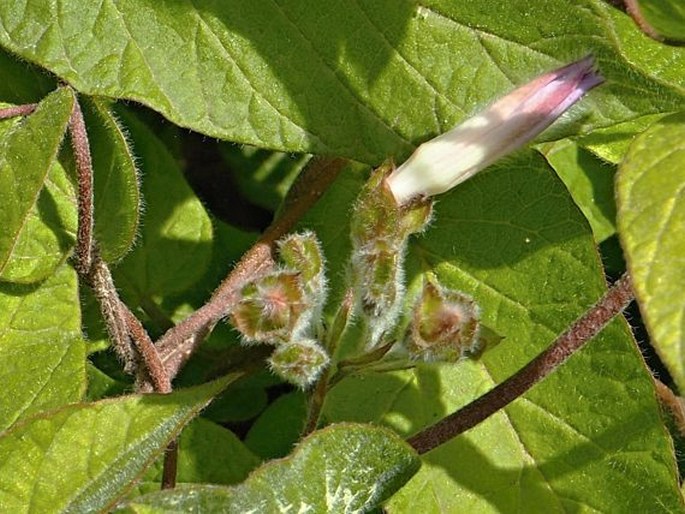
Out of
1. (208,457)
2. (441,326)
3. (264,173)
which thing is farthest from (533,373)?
(264,173)

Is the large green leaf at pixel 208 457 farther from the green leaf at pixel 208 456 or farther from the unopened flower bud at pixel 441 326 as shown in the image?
the unopened flower bud at pixel 441 326

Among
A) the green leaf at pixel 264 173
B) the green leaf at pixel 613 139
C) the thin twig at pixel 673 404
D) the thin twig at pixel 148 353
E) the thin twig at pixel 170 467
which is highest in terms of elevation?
the thin twig at pixel 148 353

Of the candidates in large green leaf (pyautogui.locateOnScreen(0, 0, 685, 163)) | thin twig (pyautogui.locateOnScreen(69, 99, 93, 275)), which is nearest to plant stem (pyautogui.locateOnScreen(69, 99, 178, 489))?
thin twig (pyautogui.locateOnScreen(69, 99, 93, 275))

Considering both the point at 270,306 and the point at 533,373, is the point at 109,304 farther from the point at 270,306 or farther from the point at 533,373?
the point at 533,373

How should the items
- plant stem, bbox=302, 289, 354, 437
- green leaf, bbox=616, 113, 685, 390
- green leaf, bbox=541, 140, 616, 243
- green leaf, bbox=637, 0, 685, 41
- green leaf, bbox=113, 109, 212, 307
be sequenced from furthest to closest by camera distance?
green leaf, bbox=541, 140, 616, 243, green leaf, bbox=113, 109, 212, 307, plant stem, bbox=302, 289, 354, 437, green leaf, bbox=637, 0, 685, 41, green leaf, bbox=616, 113, 685, 390

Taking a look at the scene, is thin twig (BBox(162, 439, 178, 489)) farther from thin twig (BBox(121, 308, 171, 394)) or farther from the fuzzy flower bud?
the fuzzy flower bud

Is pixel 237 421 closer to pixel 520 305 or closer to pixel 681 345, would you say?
pixel 520 305

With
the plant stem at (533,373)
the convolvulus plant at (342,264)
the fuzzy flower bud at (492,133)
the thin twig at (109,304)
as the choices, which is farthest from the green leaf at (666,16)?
the thin twig at (109,304)
